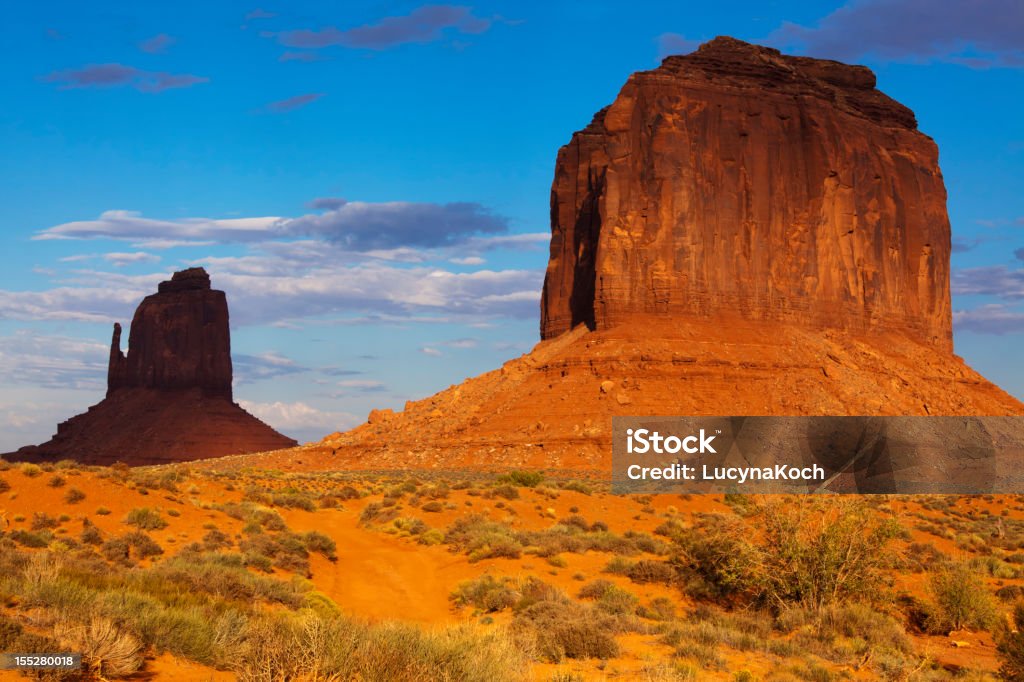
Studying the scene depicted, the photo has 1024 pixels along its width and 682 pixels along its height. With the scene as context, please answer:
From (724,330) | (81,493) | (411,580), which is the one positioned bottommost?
(411,580)

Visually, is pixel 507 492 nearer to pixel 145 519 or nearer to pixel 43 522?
pixel 145 519

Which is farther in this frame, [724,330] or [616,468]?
[724,330]

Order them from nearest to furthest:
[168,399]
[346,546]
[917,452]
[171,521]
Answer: [171,521]
[346,546]
[917,452]
[168,399]

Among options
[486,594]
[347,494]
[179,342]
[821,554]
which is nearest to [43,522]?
[486,594]

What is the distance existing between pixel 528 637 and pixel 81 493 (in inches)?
498

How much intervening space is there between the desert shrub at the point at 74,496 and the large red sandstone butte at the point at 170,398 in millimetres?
83297

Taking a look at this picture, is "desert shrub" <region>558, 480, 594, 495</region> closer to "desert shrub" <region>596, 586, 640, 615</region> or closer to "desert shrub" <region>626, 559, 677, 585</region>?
"desert shrub" <region>626, 559, 677, 585</region>

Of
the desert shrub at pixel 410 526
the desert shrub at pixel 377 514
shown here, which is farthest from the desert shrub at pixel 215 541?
the desert shrub at pixel 377 514

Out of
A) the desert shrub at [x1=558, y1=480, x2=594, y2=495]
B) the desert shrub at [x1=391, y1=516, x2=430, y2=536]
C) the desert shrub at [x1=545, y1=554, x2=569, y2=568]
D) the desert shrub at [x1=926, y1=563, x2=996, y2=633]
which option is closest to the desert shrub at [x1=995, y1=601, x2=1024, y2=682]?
the desert shrub at [x1=926, y1=563, x2=996, y2=633]

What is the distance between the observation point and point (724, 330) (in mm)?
66500

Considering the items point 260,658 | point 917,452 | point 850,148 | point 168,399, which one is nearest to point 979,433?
point 917,452

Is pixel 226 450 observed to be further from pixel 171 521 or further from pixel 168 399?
pixel 171 521

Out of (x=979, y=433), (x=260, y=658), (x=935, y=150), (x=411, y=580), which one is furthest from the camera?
(x=935, y=150)

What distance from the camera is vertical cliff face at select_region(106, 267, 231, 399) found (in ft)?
390
